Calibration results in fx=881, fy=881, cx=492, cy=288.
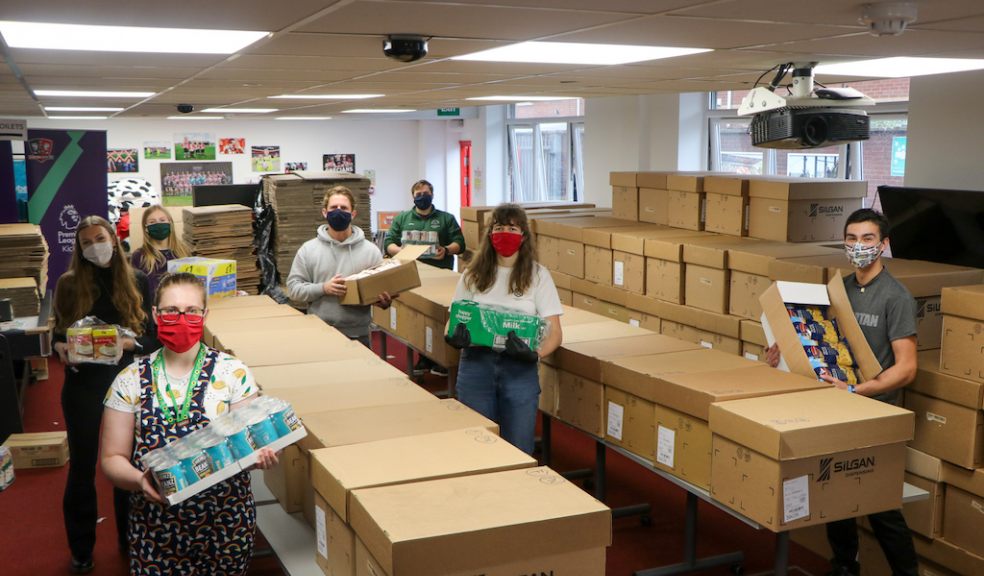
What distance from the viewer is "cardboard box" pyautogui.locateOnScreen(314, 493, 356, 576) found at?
2.11 m

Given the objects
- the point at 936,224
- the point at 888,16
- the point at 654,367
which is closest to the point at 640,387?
the point at 654,367

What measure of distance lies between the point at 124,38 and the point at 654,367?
2.22 metres

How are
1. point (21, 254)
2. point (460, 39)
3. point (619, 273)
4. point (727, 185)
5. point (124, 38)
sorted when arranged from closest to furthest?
point (124, 38) → point (460, 39) → point (727, 185) → point (619, 273) → point (21, 254)

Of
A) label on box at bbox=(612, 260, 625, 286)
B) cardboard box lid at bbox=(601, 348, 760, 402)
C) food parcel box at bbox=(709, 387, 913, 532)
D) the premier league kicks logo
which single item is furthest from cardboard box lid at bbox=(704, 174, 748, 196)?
the premier league kicks logo

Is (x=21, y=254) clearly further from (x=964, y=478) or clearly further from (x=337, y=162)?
(x=337, y=162)

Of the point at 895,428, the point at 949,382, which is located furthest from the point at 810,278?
the point at 895,428

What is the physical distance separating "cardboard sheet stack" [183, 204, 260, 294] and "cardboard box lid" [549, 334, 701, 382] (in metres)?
3.50

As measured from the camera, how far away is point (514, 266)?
3.67 m

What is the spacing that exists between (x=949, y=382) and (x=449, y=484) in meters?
2.20

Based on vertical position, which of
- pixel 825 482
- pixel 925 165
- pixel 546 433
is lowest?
pixel 546 433

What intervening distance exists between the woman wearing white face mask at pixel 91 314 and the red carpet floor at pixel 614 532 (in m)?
0.63

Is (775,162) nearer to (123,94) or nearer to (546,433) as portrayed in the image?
(546,433)

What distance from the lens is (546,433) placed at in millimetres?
4605

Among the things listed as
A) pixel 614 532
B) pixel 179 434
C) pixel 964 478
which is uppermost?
pixel 179 434
